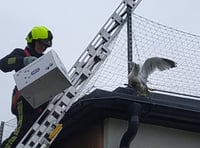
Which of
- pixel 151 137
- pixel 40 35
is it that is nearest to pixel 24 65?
pixel 40 35

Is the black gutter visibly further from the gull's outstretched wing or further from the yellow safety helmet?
the yellow safety helmet

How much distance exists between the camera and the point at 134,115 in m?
5.12

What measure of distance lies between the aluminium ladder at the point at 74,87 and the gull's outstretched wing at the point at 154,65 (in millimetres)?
461

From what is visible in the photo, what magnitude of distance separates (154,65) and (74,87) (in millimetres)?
982

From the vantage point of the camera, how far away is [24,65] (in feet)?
17.3

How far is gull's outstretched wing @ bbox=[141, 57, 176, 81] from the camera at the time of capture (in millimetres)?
5613

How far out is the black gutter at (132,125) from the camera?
5094mm

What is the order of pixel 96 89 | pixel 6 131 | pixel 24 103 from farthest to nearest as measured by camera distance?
pixel 6 131, pixel 96 89, pixel 24 103

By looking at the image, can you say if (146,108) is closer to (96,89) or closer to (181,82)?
(96,89)

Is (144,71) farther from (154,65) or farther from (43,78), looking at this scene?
(43,78)

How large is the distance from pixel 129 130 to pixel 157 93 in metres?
1.21

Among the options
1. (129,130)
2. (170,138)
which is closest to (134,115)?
(129,130)

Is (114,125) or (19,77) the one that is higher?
(19,77)

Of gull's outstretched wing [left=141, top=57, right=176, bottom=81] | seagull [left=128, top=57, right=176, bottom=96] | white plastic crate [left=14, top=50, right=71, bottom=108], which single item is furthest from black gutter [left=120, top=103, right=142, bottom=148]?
white plastic crate [left=14, top=50, right=71, bottom=108]
